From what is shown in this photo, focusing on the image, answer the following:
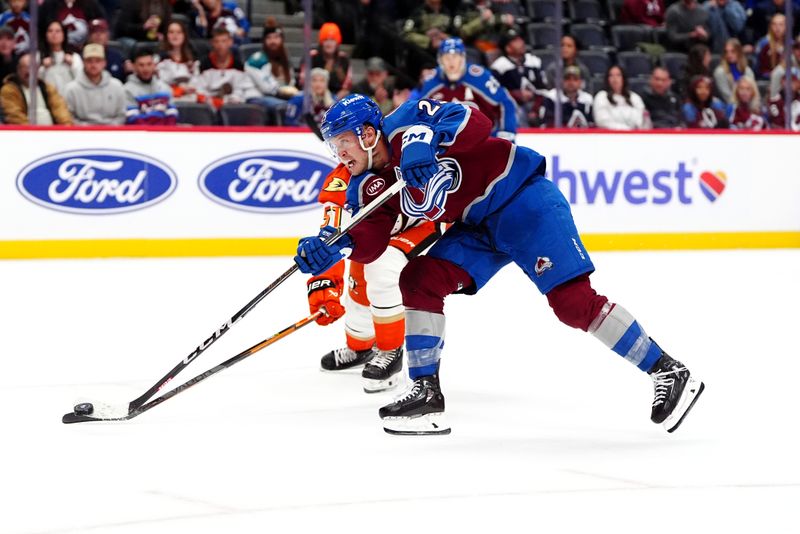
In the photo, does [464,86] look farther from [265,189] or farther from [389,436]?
[389,436]

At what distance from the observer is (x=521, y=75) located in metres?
9.48

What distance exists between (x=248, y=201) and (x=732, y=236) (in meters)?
3.39

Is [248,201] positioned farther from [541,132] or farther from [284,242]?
[541,132]

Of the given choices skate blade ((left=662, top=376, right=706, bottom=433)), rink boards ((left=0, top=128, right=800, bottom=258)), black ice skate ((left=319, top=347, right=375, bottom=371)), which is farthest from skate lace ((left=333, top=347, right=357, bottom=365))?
rink boards ((left=0, top=128, right=800, bottom=258))

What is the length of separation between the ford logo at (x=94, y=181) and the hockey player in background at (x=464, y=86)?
1.84 metres

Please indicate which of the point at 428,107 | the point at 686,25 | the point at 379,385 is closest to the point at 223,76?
the point at 686,25

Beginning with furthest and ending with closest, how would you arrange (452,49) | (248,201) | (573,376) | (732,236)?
(732,236), (248,201), (452,49), (573,376)

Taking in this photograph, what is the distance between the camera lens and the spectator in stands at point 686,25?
10.4 metres

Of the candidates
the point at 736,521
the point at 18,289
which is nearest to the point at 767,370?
the point at 736,521

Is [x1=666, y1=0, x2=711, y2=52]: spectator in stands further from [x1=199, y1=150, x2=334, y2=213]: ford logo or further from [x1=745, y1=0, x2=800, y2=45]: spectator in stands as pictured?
[x1=199, y1=150, x2=334, y2=213]: ford logo

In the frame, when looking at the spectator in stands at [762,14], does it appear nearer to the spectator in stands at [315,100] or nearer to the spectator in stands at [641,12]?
the spectator in stands at [641,12]

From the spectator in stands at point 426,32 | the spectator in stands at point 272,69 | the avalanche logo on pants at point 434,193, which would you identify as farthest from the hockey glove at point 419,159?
the spectator in stands at point 426,32

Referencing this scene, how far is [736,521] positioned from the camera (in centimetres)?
253

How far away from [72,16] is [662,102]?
14.0 ft
